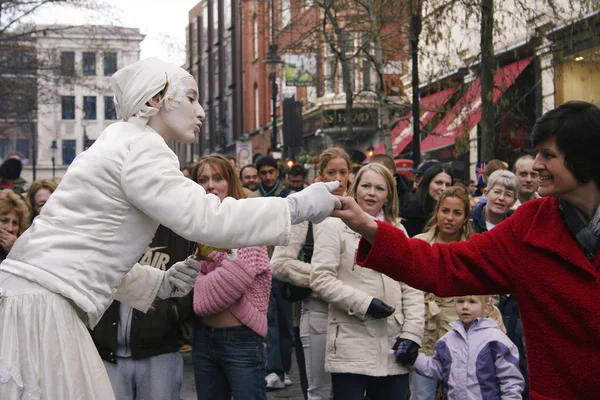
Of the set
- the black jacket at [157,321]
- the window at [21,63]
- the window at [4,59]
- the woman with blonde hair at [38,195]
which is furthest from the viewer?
the window at [4,59]

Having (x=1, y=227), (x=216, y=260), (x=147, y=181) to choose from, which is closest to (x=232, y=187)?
(x=216, y=260)

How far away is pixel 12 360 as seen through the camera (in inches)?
139

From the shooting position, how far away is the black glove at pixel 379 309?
615 centimetres

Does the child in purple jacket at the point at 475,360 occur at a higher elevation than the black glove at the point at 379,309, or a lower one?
lower

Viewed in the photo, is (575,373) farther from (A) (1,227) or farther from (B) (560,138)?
(A) (1,227)

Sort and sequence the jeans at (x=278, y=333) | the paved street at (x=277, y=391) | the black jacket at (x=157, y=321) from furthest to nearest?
1. the jeans at (x=278, y=333)
2. the paved street at (x=277, y=391)
3. the black jacket at (x=157, y=321)

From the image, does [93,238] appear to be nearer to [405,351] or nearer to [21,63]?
[405,351]

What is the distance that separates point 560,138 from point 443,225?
12.1ft

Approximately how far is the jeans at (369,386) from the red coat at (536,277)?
98.9 inches

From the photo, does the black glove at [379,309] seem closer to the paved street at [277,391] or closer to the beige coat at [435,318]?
the beige coat at [435,318]

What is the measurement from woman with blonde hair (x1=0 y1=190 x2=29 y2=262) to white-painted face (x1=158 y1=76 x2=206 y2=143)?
310 cm

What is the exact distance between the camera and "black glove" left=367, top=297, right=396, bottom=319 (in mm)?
6148

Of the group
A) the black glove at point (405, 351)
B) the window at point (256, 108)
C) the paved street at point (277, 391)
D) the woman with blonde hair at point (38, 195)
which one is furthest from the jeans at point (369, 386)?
the window at point (256, 108)

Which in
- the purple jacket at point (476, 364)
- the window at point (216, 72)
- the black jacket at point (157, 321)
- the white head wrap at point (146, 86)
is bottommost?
the purple jacket at point (476, 364)
